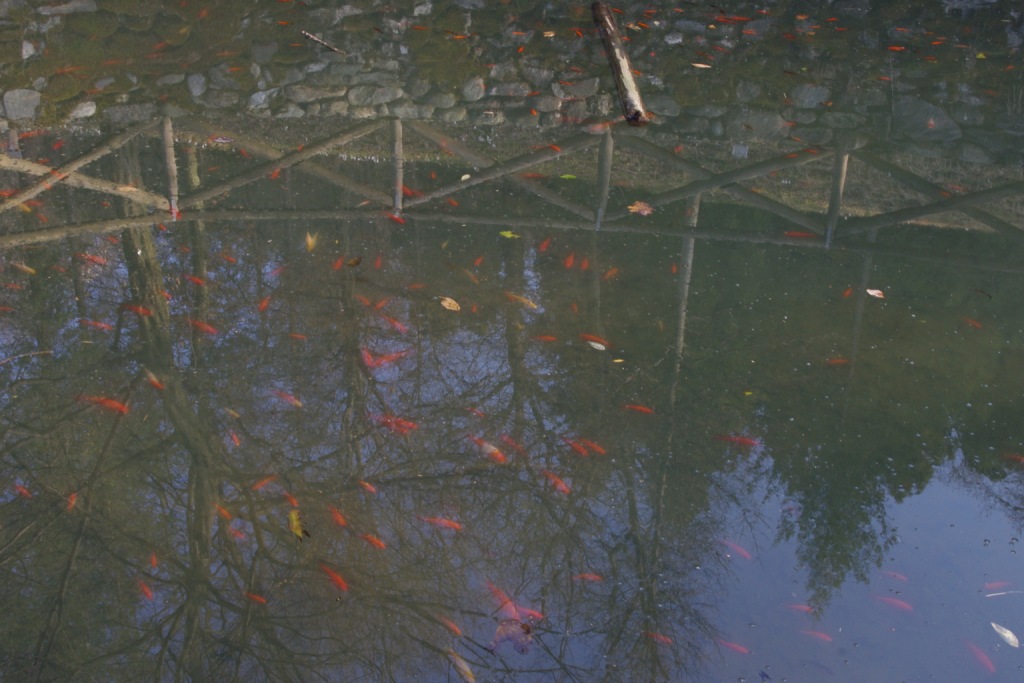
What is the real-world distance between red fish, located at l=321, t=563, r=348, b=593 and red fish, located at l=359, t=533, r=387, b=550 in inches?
6.9

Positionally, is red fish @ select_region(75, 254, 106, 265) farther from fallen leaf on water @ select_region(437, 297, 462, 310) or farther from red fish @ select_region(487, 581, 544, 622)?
red fish @ select_region(487, 581, 544, 622)

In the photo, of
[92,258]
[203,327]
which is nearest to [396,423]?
[203,327]

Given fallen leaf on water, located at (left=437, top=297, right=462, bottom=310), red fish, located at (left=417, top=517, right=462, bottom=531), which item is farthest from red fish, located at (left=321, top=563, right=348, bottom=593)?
fallen leaf on water, located at (left=437, top=297, right=462, bottom=310)

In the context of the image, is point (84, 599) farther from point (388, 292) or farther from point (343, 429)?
point (388, 292)

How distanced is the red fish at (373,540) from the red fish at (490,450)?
61cm

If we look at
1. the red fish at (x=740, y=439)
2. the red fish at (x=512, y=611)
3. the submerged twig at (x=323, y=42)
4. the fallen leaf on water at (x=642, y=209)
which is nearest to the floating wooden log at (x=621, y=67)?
the fallen leaf on water at (x=642, y=209)

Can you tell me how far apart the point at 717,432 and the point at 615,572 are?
0.93 m

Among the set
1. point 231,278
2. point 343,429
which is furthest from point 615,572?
point 231,278

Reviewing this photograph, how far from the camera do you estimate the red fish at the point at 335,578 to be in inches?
123

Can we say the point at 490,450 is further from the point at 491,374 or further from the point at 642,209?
the point at 642,209

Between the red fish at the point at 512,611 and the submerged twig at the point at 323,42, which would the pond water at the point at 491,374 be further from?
the submerged twig at the point at 323,42

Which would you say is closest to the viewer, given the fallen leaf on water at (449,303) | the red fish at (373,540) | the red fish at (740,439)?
the red fish at (373,540)

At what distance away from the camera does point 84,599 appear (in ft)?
10.1

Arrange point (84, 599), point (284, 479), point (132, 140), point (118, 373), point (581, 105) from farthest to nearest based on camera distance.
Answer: point (581, 105) → point (132, 140) → point (118, 373) → point (284, 479) → point (84, 599)
